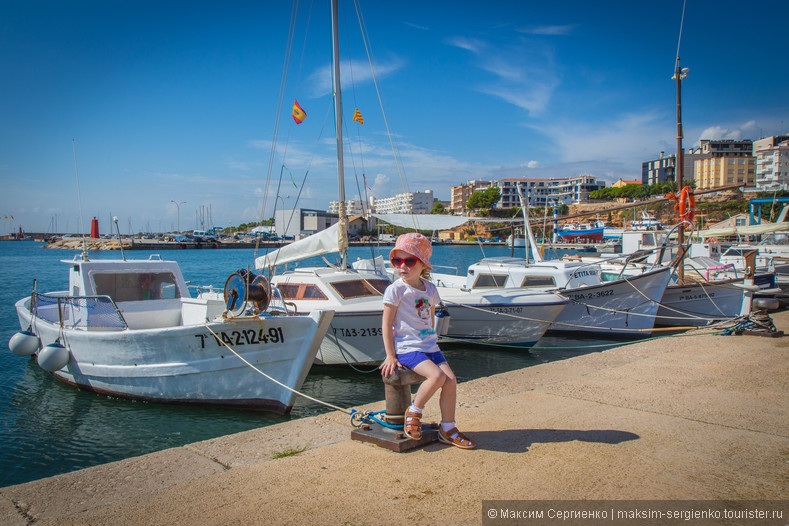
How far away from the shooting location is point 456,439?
176 inches

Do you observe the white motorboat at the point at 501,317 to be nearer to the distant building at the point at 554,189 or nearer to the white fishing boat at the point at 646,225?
the white fishing boat at the point at 646,225

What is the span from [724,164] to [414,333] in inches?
6184

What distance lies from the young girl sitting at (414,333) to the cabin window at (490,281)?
1339 centimetres

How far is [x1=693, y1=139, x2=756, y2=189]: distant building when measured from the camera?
135 m

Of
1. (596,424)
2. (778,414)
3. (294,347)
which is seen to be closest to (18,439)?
(294,347)

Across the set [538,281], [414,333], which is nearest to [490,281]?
[538,281]

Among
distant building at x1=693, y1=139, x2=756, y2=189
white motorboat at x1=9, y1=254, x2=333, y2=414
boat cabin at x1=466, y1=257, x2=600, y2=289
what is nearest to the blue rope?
white motorboat at x1=9, y1=254, x2=333, y2=414

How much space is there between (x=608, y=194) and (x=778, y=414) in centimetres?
16252

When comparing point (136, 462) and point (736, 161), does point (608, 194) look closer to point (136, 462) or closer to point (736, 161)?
point (736, 161)

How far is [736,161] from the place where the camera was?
444 ft

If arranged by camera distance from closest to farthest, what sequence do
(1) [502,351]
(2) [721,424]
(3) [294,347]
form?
A: (2) [721,424] < (3) [294,347] < (1) [502,351]

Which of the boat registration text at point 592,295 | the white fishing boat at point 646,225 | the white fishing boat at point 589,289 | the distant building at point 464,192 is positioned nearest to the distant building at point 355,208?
the white fishing boat at point 589,289

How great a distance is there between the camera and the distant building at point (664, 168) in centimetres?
14921

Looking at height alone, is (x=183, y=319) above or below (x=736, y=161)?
below
